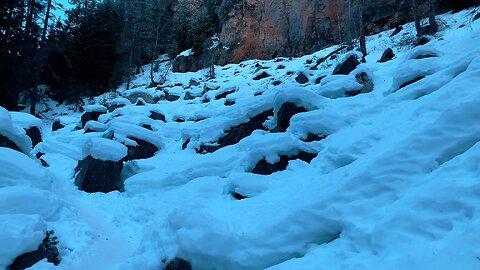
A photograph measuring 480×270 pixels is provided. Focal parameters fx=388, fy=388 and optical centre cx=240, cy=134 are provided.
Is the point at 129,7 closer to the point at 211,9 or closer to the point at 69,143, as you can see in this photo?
the point at 211,9

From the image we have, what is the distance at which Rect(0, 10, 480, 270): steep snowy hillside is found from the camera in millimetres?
4445

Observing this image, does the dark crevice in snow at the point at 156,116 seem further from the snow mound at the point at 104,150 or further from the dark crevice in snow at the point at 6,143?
the dark crevice in snow at the point at 6,143

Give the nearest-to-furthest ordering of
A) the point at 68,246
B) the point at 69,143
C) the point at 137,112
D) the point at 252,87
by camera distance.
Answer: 1. the point at 68,246
2. the point at 69,143
3. the point at 137,112
4. the point at 252,87

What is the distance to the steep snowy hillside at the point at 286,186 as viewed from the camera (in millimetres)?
4445

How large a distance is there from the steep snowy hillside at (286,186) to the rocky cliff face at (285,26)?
14.7 meters

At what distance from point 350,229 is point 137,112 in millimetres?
16220

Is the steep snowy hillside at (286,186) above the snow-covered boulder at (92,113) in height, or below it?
above

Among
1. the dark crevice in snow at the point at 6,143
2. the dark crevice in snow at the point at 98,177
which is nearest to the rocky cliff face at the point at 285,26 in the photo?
the dark crevice in snow at the point at 98,177

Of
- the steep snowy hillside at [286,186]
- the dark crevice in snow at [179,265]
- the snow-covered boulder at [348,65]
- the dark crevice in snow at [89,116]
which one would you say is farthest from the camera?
the dark crevice in snow at [89,116]

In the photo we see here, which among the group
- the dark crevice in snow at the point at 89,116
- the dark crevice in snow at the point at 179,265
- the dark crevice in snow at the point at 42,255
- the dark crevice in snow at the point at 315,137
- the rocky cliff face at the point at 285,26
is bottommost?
the dark crevice in snow at the point at 89,116

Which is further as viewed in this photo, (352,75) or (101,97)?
(101,97)

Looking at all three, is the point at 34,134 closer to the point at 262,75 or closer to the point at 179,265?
the point at 179,265

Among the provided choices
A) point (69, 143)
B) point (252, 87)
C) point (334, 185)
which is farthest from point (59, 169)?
point (252, 87)

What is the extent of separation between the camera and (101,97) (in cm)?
3130
